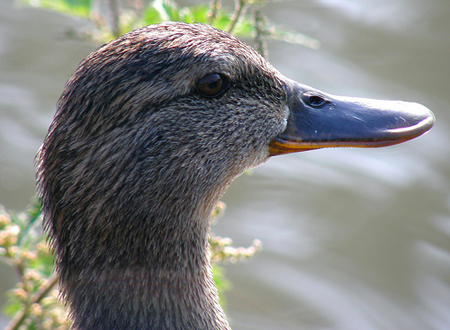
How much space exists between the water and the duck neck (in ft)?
6.19

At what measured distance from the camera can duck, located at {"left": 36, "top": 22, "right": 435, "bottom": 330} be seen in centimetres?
232

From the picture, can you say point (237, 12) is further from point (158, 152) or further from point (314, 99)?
point (158, 152)

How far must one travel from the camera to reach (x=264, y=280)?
15.1ft

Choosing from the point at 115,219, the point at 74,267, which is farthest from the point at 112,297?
the point at 115,219

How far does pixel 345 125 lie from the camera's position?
2.72 meters

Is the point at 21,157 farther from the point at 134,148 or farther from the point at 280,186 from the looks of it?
the point at 134,148

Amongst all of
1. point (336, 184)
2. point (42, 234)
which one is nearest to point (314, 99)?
point (42, 234)

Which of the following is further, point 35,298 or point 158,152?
point 35,298

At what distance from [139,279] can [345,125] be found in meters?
1.11

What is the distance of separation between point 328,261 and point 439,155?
1502 millimetres

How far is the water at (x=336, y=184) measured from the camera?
448 centimetres

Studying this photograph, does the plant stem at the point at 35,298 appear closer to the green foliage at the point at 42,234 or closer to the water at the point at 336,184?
the green foliage at the point at 42,234

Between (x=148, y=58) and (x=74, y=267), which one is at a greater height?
(x=148, y=58)

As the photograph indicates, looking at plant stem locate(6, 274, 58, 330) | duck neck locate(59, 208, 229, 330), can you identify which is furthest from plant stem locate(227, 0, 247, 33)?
plant stem locate(6, 274, 58, 330)
